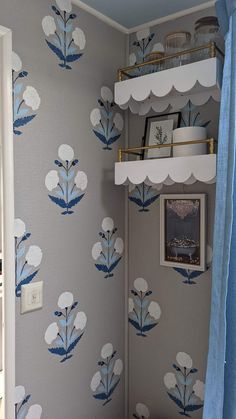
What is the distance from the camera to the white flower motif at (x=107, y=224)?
4.94 feet

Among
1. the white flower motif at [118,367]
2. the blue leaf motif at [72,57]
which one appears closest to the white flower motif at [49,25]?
the blue leaf motif at [72,57]

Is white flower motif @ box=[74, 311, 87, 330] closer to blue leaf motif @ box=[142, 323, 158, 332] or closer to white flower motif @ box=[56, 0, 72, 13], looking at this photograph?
blue leaf motif @ box=[142, 323, 158, 332]

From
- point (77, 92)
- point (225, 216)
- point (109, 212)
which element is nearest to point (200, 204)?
point (225, 216)

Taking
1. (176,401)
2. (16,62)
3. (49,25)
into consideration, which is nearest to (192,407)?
(176,401)

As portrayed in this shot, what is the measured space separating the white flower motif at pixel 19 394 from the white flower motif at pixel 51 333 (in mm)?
166

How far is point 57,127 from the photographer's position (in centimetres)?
129

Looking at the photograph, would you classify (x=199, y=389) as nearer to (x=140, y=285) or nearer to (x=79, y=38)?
(x=140, y=285)

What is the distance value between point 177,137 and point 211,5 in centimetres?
55

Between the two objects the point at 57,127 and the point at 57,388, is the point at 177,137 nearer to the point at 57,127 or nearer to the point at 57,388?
the point at 57,127

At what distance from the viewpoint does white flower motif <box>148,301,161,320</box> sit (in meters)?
1.52

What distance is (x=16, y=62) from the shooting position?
113 centimetres

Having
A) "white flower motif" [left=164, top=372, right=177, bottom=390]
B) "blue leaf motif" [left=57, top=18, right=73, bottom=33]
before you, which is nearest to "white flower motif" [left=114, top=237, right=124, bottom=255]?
"white flower motif" [left=164, top=372, right=177, bottom=390]

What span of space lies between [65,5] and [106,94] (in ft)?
1.19

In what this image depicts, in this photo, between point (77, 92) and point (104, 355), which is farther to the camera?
point (104, 355)
